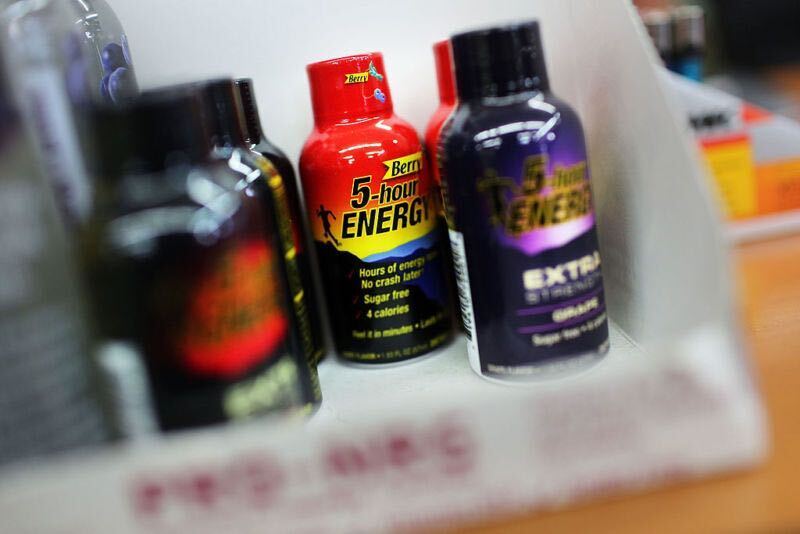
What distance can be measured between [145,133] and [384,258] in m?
0.22

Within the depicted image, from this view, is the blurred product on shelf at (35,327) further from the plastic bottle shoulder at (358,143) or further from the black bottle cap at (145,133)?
the plastic bottle shoulder at (358,143)

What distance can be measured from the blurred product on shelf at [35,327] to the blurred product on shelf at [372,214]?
0.21 metres

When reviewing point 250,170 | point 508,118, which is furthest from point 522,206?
point 250,170

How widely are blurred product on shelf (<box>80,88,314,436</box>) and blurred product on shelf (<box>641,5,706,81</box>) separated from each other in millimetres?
616

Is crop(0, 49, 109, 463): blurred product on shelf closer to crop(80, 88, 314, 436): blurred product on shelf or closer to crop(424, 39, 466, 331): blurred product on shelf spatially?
crop(80, 88, 314, 436): blurred product on shelf

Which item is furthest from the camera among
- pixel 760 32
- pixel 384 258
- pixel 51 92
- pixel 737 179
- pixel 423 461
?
pixel 760 32

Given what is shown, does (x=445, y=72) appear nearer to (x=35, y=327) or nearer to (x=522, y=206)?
(x=522, y=206)

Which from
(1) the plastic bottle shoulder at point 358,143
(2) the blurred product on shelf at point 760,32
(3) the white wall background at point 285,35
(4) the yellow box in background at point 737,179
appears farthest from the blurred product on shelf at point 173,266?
(2) the blurred product on shelf at point 760,32

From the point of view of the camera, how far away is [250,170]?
0.45m

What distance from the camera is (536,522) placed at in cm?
36

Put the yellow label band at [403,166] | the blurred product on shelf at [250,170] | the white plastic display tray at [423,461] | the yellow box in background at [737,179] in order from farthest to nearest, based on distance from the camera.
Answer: the yellow box in background at [737,179], the yellow label band at [403,166], the blurred product on shelf at [250,170], the white plastic display tray at [423,461]

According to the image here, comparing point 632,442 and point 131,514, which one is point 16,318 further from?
point 632,442

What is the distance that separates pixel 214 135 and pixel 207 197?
0.19 feet

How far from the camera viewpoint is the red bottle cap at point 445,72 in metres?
0.58
